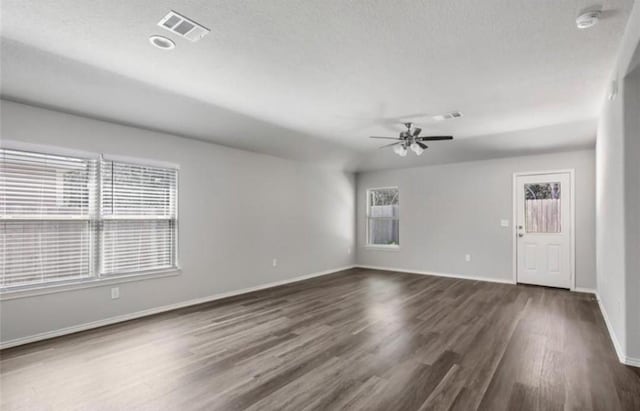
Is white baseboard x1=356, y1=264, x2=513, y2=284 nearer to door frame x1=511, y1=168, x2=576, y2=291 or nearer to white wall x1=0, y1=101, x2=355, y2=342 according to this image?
door frame x1=511, y1=168, x2=576, y2=291

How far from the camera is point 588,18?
219cm

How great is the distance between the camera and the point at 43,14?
2.20 meters

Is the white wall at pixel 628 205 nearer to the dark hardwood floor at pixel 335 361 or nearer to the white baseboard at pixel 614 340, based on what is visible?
the white baseboard at pixel 614 340

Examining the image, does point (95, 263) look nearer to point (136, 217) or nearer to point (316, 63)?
point (136, 217)

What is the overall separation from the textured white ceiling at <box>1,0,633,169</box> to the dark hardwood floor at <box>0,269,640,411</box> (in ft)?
8.49

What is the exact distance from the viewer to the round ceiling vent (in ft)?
8.23

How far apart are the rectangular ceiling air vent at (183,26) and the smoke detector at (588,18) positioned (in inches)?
102

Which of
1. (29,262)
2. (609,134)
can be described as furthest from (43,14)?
(609,134)

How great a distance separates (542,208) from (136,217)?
22.1 ft

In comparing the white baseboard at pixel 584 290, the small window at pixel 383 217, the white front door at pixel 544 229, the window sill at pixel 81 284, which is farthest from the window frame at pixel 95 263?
the white baseboard at pixel 584 290

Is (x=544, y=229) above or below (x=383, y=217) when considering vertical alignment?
below

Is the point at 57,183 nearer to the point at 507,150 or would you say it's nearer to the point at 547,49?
the point at 547,49

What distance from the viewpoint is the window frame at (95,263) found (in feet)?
11.0

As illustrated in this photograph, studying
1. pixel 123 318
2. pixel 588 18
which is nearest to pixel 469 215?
pixel 588 18
